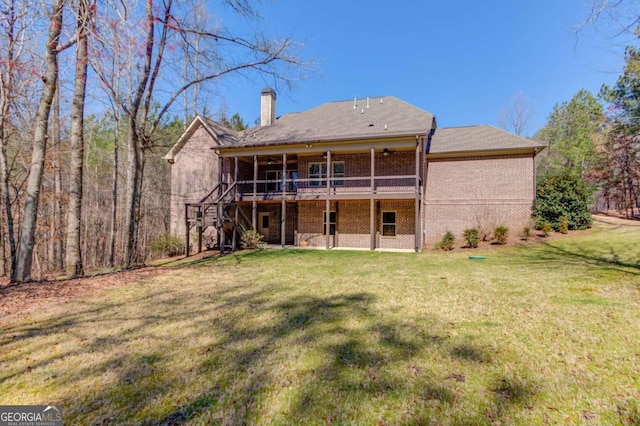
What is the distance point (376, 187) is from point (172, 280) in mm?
11107

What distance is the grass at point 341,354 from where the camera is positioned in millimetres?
2557

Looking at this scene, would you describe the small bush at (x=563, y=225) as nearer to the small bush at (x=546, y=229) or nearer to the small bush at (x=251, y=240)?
the small bush at (x=546, y=229)

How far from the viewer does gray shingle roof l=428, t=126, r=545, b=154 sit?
51.9ft

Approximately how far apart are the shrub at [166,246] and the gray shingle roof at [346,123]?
20.8ft

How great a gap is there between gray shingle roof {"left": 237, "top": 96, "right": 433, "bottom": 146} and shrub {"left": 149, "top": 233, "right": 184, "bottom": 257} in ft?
→ 20.8

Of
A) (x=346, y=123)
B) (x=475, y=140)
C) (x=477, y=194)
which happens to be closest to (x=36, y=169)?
(x=346, y=123)

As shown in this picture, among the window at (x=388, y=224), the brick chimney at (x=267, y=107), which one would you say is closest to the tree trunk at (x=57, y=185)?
the brick chimney at (x=267, y=107)

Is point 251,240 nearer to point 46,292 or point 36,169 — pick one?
point 36,169

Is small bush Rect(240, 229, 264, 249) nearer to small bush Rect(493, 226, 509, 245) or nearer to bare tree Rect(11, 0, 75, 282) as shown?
bare tree Rect(11, 0, 75, 282)

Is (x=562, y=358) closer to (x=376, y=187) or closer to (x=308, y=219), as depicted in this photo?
(x=376, y=187)

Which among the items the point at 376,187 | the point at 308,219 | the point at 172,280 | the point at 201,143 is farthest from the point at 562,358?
the point at 201,143

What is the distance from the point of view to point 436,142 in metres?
17.9

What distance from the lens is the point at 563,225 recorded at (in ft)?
45.3

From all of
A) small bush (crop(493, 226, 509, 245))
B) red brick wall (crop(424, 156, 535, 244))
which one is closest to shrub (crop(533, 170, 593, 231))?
red brick wall (crop(424, 156, 535, 244))
